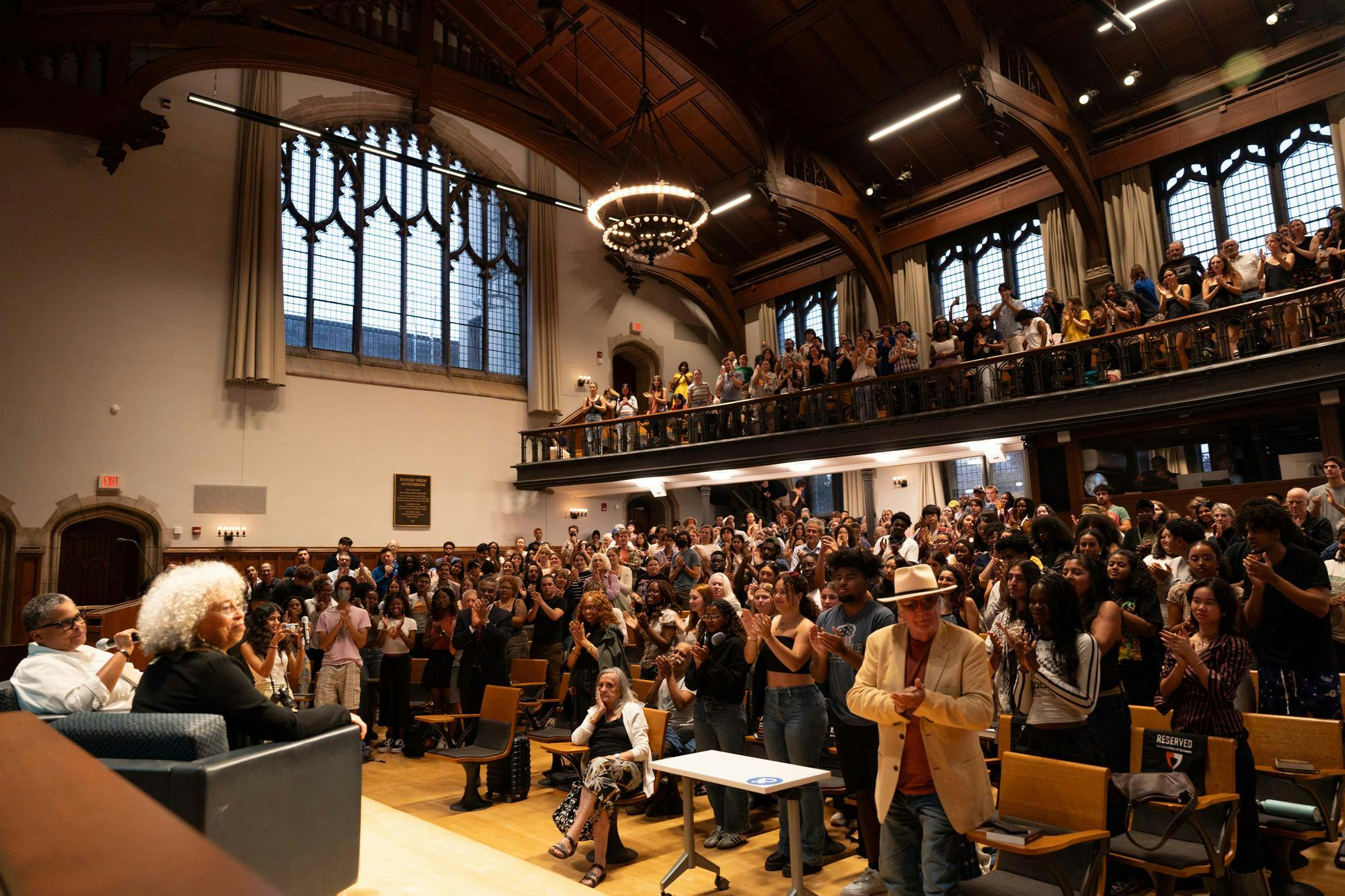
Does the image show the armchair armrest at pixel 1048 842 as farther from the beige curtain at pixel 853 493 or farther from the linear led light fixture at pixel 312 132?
the linear led light fixture at pixel 312 132

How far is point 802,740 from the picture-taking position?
438cm

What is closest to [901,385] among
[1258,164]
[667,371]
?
[1258,164]

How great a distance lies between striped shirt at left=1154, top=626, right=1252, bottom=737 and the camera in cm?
350

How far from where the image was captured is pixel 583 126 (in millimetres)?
18125

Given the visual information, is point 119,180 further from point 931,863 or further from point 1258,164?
point 1258,164

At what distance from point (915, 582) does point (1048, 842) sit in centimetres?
94

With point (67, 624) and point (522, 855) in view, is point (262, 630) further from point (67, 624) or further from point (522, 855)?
point (522, 855)

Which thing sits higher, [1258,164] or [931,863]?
[1258,164]

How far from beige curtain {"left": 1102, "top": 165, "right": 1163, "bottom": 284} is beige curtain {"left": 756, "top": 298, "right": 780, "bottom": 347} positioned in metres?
7.16

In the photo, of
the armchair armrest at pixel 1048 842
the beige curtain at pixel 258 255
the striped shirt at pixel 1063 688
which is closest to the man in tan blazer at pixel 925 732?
the armchair armrest at pixel 1048 842

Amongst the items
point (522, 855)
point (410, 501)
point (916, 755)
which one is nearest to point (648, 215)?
point (410, 501)

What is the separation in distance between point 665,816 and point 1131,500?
7.59 meters

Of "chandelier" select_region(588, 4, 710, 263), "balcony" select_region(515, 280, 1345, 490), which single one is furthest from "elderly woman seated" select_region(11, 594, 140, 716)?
"balcony" select_region(515, 280, 1345, 490)

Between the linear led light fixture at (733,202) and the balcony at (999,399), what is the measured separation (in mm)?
4351
